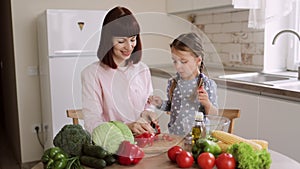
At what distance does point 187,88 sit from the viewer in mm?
1298

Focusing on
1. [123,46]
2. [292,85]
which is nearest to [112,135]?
[123,46]

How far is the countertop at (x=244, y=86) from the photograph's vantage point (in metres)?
1.26

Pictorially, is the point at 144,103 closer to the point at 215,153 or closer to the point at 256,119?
the point at 215,153

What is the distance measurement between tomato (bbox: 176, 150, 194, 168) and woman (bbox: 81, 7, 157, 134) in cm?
16

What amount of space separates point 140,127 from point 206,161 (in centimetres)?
27

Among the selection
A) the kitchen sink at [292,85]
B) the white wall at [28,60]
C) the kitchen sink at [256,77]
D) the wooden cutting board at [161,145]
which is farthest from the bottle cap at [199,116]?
the white wall at [28,60]

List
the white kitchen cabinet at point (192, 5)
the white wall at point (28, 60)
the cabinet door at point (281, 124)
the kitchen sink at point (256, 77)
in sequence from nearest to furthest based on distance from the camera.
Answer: the cabinet door at point (281, 124) < the kitchen sink at point (256, 77) < the white kitchen cabinet at point (192, 5) < the white wall at point (28, 60)

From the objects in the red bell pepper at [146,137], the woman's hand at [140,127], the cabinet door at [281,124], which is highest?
the woman's hand at [140,127]

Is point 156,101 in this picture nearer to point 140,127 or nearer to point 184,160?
point 140,127

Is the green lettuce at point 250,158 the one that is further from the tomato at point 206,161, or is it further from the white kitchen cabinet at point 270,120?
the white kitchen cabinet at point 270,120

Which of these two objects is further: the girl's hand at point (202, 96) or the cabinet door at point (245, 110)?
the cabinet door at point (245, 110)

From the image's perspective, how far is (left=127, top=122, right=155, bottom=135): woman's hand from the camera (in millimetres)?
1334

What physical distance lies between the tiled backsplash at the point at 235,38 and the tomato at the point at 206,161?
2.06 meters

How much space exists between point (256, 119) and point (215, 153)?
1232 millimetres
